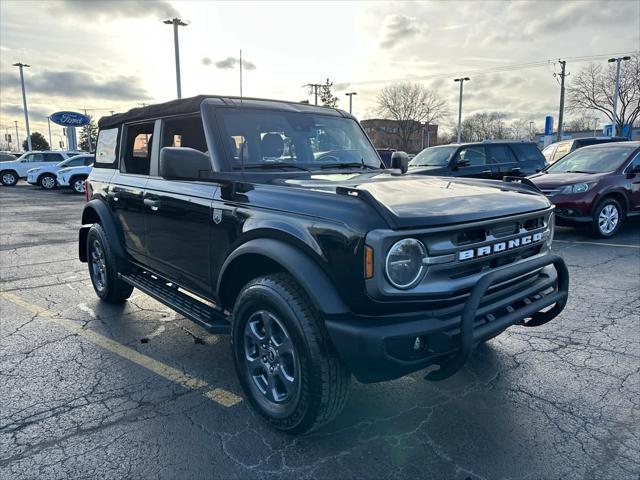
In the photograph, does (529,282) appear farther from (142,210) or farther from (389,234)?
(142,210)

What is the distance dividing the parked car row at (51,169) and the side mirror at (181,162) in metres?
18.7

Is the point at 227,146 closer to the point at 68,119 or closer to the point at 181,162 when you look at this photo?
the point at 181,162

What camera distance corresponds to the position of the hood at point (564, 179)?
849cm

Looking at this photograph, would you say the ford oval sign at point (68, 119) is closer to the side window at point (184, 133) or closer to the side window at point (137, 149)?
the side window at point (137, 149)

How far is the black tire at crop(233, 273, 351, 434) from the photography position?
8.21ft

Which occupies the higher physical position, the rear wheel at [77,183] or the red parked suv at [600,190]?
the red parked suv at [600,190]

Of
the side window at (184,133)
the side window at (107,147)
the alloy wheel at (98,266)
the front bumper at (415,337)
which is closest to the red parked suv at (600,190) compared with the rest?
the front bumper at (415,337)

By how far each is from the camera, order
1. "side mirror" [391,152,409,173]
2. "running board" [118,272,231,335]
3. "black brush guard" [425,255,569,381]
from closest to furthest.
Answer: "black brush guard" [425,255,569,381], "running board" [118,272,231,335], "side mirror" [391,152,409,173]

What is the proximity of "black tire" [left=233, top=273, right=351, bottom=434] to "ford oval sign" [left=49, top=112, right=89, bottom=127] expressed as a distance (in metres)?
39.9

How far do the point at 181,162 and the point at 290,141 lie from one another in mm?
942

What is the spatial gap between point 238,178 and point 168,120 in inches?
47.9

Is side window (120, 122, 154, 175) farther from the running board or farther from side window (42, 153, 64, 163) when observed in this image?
side window (42, 153, 64, 163)

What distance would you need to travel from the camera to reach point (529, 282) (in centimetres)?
305

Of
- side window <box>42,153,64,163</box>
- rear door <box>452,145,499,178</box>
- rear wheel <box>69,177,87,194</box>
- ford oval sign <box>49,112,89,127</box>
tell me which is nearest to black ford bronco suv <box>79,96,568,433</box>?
rear door <box>452,145,499,178</box>
